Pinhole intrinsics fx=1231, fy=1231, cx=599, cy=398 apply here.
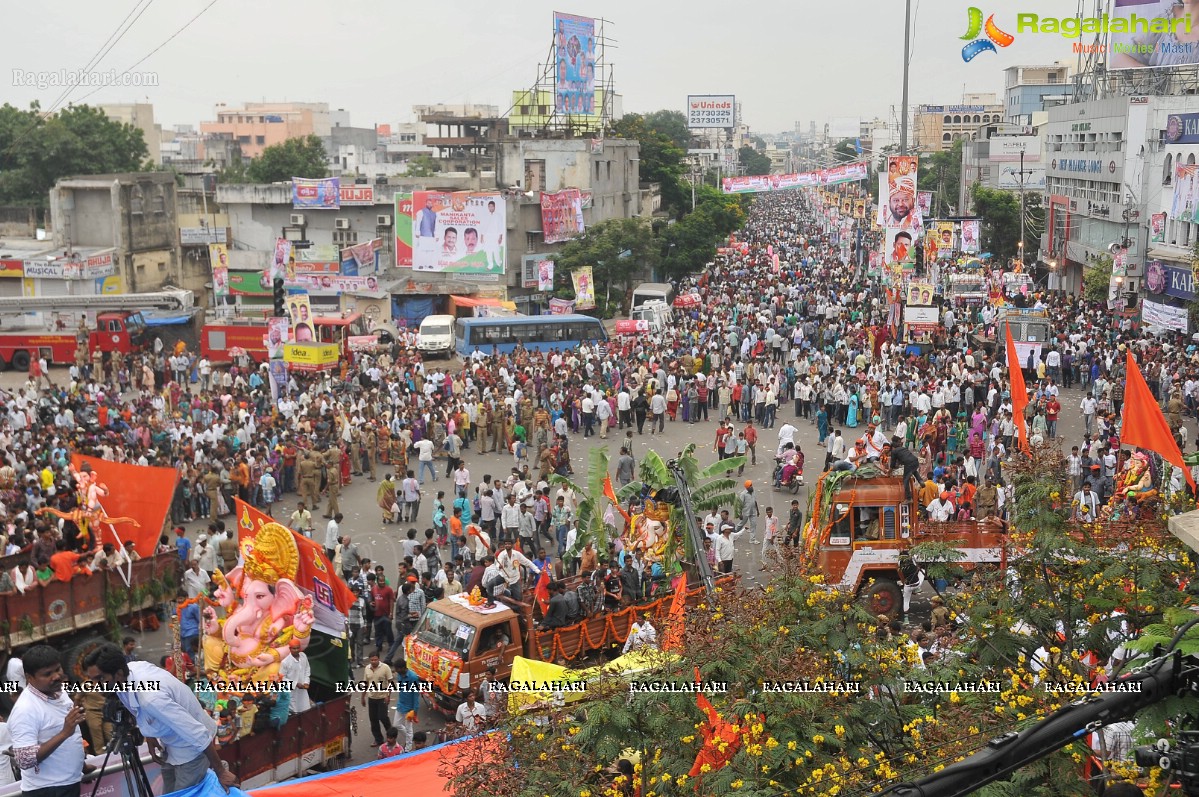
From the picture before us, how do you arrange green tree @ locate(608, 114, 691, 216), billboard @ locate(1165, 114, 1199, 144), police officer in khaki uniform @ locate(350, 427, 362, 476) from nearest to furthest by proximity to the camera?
1. police officer in khaki uniform @ locate(350, 427, 362, 476)
2. billboard @ locate(1165, 114, 1199, 144)
3. green tree @ locate(608, 114, 691, 216)

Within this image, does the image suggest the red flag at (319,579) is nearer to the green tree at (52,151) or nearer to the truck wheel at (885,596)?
the truck wheel at (885,596)

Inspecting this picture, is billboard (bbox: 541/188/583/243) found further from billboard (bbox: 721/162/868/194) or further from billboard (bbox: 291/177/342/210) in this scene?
billboard (bbox: 291/177/342/210)

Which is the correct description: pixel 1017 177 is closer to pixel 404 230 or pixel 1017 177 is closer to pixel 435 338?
pixel 404 230

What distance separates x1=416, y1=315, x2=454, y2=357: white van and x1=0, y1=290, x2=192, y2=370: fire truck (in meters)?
7.55

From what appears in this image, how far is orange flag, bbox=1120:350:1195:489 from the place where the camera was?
13.0 meters

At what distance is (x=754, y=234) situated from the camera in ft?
278

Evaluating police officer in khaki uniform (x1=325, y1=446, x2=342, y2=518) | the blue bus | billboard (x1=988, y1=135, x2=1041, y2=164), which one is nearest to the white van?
the blue bus

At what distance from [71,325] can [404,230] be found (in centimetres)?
1322

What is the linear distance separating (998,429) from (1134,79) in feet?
111

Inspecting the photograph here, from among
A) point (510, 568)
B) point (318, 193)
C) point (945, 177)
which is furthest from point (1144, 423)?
point (945, 177)

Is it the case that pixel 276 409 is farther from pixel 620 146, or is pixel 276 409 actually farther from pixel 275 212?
pixel 620 146

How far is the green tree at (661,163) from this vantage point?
73062mm

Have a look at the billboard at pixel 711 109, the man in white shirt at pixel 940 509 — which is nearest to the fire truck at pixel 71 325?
the man in white shirt at pixel 940 509

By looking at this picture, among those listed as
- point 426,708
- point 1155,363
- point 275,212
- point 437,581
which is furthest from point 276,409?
point 275,212
